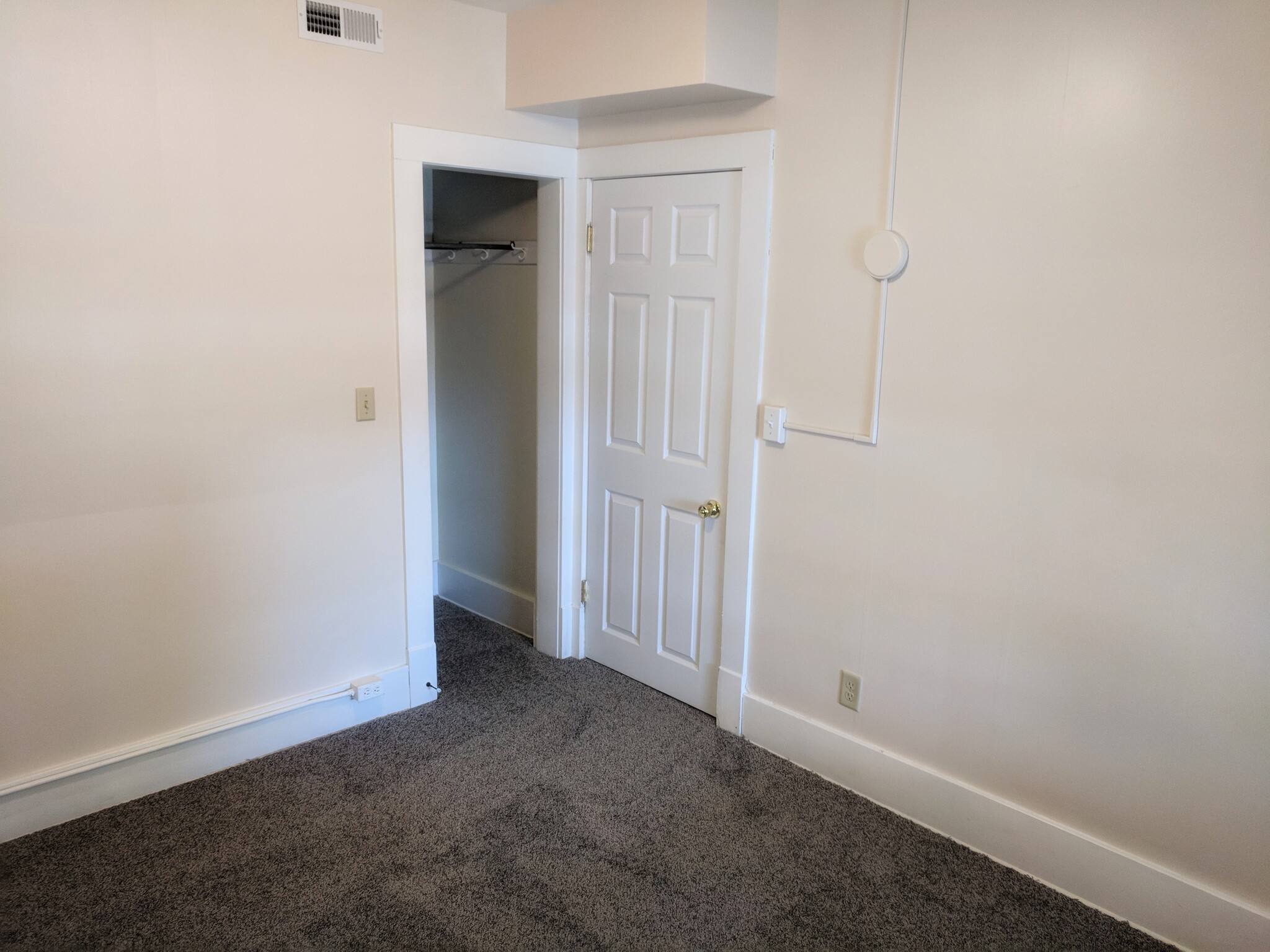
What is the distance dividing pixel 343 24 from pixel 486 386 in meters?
1.62

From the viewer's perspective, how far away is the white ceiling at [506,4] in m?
2.93

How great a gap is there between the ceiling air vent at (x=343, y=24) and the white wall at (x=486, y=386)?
94 cm

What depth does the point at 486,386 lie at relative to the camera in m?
3.99

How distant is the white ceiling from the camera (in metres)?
2.93

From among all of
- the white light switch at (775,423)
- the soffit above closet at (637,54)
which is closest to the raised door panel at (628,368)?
the white light switch at (775,423)

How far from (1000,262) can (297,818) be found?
2.48 meters

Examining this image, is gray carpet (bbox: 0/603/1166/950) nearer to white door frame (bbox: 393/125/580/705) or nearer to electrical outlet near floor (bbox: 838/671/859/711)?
electrical outlet near floor (bbox: 838/671/859/711)

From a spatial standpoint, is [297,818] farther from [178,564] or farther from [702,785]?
[702,785]

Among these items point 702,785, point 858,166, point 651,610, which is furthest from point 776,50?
point 702,785

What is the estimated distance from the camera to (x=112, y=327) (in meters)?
2.41

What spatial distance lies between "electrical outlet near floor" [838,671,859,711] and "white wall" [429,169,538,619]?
5.07 ft

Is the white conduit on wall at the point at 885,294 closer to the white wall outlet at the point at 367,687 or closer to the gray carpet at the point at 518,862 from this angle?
the gray carpet at the point at 518,862

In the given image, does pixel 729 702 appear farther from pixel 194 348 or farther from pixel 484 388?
pixel 194 348

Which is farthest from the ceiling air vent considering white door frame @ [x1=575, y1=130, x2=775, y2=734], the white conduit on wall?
the white conduit on wall
